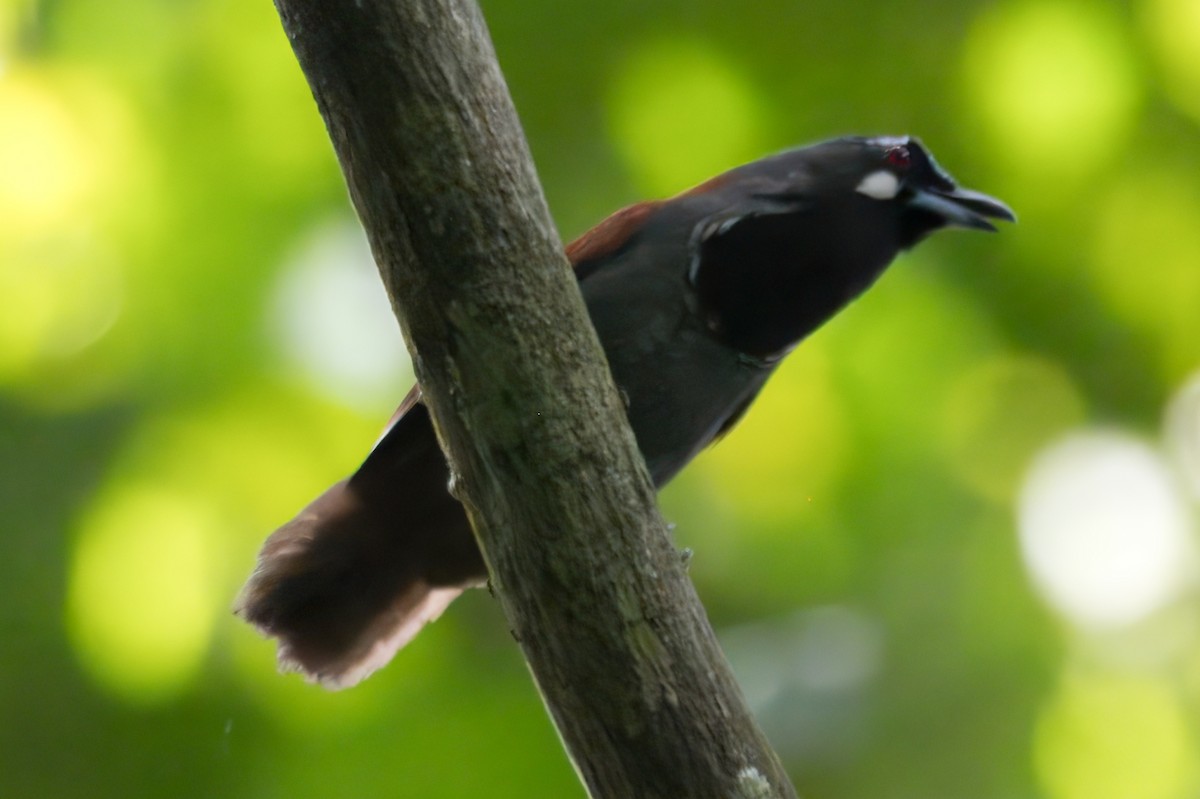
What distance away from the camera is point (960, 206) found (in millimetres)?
3344

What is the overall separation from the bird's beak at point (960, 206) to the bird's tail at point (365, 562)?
4.34 ft

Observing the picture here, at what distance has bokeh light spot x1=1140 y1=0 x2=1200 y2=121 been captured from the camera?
4383 mm

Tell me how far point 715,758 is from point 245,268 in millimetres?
2586

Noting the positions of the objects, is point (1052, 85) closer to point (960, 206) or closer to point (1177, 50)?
point (1177, 50)

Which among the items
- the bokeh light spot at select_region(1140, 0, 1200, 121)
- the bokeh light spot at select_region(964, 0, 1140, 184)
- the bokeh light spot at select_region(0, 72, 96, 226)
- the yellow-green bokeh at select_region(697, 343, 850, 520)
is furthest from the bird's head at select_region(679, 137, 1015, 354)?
the bokeh light spot at select_region(0, 72, 96, 226)

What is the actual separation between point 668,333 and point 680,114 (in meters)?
1.53

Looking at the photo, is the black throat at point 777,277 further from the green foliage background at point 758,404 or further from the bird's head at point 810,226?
the green foliage background at point 758,404

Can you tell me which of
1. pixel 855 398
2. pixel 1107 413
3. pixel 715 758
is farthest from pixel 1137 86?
pixel 715 758

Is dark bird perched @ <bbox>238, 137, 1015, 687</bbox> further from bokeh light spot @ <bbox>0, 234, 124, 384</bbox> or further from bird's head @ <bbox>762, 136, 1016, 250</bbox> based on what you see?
bokeh light spot @ <bbox>0, 234, 124, 384</bbox>

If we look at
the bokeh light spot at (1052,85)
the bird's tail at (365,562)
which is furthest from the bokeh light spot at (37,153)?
the bokeh light spot at (1052,85)

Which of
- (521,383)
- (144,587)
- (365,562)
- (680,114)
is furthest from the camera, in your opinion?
(680,114)

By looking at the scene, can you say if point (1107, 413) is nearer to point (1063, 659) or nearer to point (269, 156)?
point (1063, 659)

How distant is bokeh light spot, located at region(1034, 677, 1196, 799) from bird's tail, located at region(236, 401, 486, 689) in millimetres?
2192

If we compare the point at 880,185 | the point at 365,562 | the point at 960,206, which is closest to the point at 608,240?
the point at 880,185
